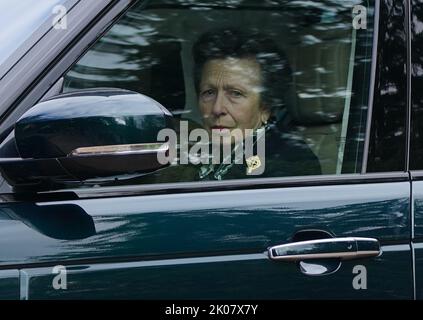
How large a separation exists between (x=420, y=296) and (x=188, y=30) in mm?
1011

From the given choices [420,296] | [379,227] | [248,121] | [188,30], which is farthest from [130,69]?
[420,296]

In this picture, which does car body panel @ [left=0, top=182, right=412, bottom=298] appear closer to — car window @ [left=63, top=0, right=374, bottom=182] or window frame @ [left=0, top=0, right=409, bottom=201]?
window frame @ [left=0, top=0, right=409, bottom=201]

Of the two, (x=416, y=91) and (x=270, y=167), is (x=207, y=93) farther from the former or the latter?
(x=416, y=91)

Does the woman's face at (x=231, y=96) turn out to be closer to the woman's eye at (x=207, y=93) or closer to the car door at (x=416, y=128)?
the woman's eye at (x=207, y=93)

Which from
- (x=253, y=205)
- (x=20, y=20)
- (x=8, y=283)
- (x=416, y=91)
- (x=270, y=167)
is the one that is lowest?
(x=8, y=283)

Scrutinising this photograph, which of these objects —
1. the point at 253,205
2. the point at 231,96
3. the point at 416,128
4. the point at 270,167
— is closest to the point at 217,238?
the point at 253,205

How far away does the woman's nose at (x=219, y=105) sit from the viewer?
8.98 feet

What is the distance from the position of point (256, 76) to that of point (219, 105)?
0.15 meters

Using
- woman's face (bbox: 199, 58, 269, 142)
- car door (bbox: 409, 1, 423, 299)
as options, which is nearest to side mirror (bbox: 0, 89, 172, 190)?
woman's face (bbox: 199, 58, 269, 142)

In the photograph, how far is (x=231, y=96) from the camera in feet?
9.08

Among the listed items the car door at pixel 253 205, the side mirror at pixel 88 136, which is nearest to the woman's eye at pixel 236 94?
the car door at pixel 253 205

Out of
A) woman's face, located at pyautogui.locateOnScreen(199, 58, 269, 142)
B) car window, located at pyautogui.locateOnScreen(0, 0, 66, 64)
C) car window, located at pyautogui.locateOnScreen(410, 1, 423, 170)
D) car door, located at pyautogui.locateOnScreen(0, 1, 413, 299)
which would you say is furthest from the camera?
woman's face, located at pyautogui.locateOnScreen(199, 58, 269, 142)

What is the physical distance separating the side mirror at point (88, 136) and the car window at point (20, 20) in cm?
29

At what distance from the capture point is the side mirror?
2240mm
